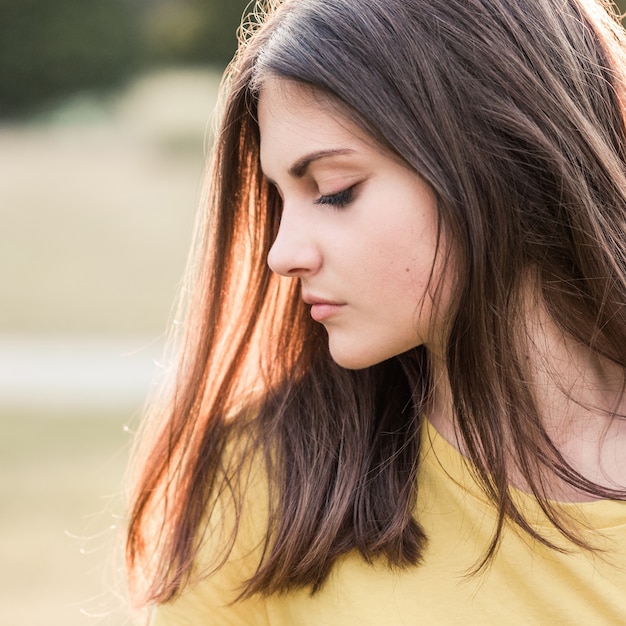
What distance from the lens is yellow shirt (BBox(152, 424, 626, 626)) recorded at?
5.10 feet

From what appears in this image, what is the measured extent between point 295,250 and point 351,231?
10cm

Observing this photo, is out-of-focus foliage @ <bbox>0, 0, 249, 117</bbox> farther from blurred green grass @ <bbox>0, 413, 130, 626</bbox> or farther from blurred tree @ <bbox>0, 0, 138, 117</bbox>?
blurred green grass @ <bbox>0, 413, 130, 626</bbox>

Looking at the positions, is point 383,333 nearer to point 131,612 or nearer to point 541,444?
point 541,444

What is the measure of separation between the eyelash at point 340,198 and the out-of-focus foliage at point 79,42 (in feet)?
64.9

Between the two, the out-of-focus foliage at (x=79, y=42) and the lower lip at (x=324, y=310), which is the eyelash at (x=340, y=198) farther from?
the out-of-focus foliage at (x=79, y=42)

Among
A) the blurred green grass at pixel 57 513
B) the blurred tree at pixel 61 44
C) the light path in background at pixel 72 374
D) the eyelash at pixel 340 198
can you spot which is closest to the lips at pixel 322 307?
the eyelash at pixel 340 198

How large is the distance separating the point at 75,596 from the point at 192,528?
101 inches

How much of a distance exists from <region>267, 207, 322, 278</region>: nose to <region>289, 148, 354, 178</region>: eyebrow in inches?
2.4

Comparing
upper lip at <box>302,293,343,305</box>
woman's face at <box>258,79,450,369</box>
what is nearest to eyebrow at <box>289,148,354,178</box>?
woman's face at <box>258,79,450,369</box>

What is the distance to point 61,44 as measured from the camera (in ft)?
69.7

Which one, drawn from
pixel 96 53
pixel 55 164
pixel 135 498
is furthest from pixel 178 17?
pixel 135 498

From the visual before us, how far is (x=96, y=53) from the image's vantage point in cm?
2098

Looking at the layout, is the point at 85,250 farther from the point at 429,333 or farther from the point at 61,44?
the point at 429,333

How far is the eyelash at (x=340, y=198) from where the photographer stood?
1.58 meters
